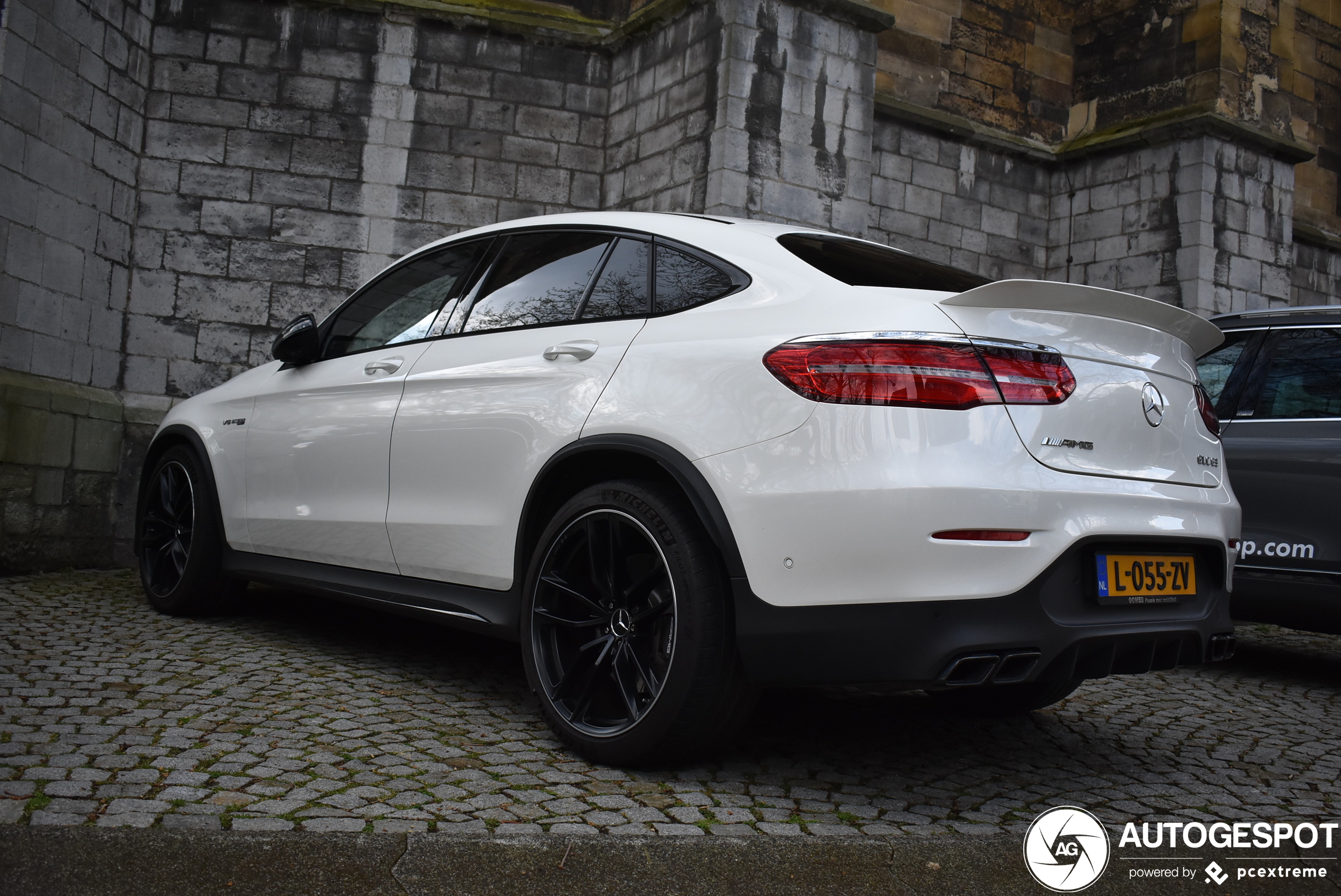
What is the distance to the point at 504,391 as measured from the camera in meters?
3.76

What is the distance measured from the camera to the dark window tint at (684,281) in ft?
A: 11.2

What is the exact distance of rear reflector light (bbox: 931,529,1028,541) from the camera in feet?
8.98

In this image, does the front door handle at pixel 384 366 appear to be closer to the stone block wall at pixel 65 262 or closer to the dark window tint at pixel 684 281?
the dark window tint at pixel 684 281

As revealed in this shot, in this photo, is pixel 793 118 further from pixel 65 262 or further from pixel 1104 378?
pixel 1104 378

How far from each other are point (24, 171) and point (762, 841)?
7091 mm

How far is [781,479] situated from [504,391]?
1221 mm

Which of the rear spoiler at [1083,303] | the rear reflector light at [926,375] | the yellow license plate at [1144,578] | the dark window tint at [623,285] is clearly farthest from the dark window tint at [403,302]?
the yellow license plate at [1144,578]

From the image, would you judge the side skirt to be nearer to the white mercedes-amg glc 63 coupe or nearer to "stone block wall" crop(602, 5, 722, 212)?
the white mercedes-amg glc 63 coupe

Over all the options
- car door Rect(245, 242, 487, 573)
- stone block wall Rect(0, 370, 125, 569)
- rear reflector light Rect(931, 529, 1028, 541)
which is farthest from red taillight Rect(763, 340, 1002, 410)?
stone block wall Rect(0, 370, 125, 569)

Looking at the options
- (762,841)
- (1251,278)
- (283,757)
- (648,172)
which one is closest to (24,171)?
(648,172)

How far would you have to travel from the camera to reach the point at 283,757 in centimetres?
315

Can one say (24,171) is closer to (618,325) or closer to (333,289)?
(333,289)

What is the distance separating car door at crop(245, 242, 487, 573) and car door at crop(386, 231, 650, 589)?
147mm

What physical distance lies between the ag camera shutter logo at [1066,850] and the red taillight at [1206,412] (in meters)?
1.21
